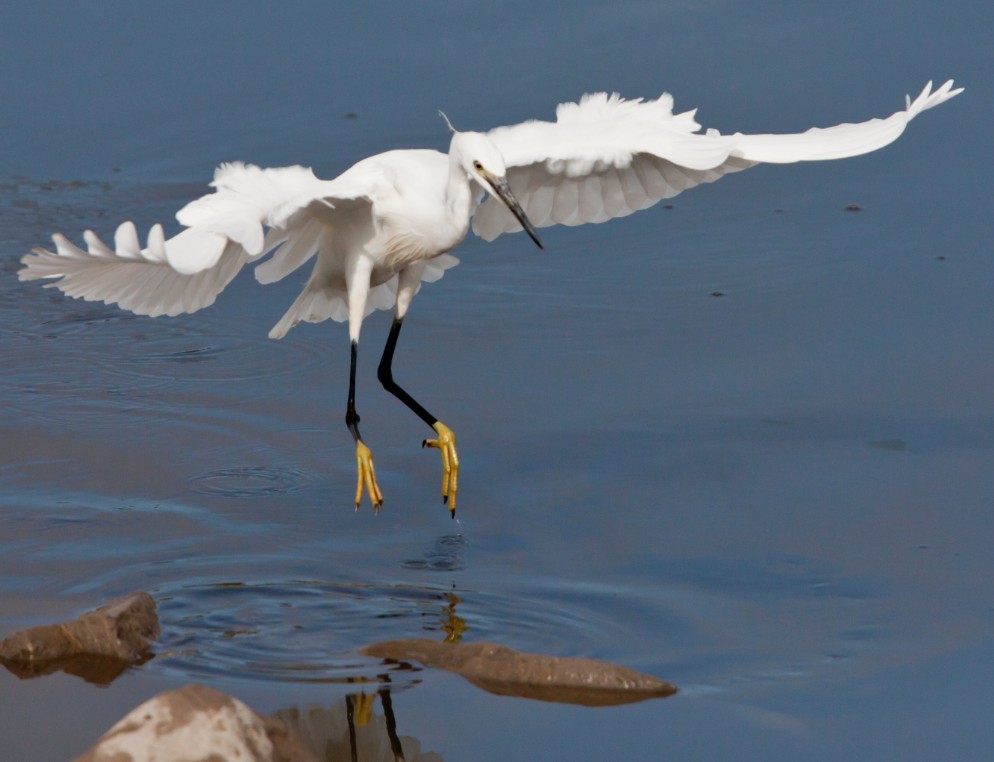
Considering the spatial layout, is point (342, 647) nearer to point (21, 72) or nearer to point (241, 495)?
point (241, 495)

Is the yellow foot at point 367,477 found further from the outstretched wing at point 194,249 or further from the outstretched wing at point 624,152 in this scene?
the outstretched wing at point 624,152

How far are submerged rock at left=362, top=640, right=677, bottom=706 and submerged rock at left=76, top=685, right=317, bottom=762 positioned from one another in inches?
32.3

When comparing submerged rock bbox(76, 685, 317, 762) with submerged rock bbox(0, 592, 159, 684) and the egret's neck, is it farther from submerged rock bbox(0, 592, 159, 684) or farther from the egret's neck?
the egret's neck

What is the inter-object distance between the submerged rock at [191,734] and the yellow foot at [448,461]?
6.65ft

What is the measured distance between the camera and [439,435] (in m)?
5.75

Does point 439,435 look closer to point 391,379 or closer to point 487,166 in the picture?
point 391,379

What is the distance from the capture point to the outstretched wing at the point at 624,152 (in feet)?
16.8

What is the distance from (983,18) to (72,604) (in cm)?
665

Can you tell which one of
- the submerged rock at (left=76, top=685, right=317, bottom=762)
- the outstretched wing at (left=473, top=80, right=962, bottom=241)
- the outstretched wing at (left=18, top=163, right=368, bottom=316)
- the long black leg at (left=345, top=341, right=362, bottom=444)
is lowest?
the submerged rock at (left=76, top=685, right=317, bottom=762)

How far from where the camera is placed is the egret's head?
5176 millimetres

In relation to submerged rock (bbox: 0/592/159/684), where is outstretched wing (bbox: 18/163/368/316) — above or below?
above

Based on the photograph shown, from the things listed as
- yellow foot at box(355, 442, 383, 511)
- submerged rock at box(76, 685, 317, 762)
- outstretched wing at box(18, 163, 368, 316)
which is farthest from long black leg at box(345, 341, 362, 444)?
submerged rock at box(76, 685, 317, 762)

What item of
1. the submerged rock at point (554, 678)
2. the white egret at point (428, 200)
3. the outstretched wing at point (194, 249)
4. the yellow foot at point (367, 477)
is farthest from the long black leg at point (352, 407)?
the submerged rock at point (554, 678)

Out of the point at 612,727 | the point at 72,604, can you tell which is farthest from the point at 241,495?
the point at 612,727
